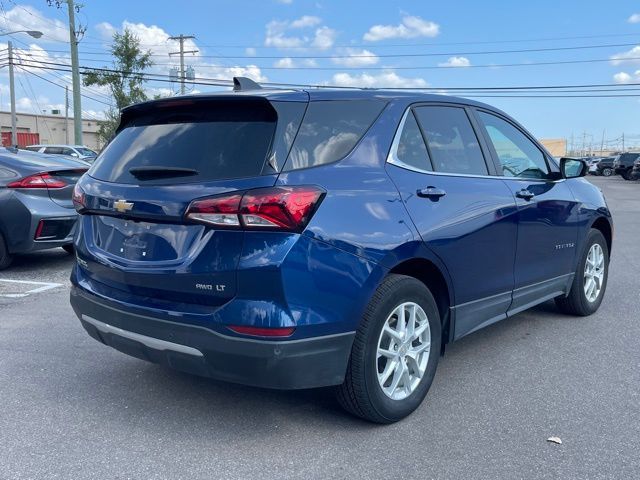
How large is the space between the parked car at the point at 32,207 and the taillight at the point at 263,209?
5.07 m

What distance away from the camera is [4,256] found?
7285mm

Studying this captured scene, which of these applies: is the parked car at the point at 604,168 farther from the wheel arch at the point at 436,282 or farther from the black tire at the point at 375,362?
the black tire at the point at 375,362

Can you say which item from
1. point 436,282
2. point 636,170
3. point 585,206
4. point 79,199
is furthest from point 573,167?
point 636,170

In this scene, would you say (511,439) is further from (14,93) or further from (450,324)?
(14,93)

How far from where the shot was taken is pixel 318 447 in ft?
10.1

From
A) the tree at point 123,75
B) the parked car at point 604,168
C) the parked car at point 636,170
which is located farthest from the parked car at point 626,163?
the tree at point 123,75

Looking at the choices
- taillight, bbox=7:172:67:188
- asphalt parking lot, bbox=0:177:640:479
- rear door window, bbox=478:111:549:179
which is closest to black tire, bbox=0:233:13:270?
taillight, bbox=7:172:67:188

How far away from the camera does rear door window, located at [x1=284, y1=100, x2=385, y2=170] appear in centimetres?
294

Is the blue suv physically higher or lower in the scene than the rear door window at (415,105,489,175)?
lower

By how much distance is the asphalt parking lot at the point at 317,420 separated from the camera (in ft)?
9.55

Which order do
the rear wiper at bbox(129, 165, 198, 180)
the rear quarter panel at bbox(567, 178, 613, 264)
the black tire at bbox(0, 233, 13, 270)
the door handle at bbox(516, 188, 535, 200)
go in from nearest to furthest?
the rear wiper at bbox(129, 165, 198, 180)
the door handle at bbox(516, 188, 535, 200)
the rear quarter panel at bbox(567, 178, 613, 264)
the black tire at bbox(0, 233, 13, 270)

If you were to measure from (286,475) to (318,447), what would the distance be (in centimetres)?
30

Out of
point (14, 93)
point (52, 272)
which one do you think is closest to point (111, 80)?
point (14, 93)

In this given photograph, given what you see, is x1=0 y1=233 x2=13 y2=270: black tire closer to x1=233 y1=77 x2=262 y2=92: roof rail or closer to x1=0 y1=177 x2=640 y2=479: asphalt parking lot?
x1=0 y1=177 x2=640 y2=479: asphalt parking lot
